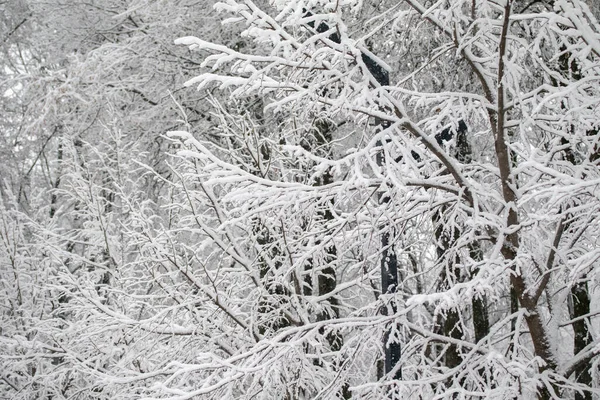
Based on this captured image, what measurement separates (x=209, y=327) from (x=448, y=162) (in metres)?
2.68

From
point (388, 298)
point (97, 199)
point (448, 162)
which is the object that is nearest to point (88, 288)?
point (97, 199)

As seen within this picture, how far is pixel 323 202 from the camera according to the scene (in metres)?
3.80

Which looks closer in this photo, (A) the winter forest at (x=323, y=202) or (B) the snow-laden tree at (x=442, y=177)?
(B) the snow-laden tree at (x=442, y=177)

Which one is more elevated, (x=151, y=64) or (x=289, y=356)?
(x=151, y=64)

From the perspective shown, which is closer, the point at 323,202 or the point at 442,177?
the point at 323,202

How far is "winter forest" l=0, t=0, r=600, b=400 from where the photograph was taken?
10.9ft

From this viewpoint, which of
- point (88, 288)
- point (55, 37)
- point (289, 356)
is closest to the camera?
point (289, 356)

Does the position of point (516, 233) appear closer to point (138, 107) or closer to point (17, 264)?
point (138, 107)

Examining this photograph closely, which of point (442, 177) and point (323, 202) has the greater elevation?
point (323, 202)

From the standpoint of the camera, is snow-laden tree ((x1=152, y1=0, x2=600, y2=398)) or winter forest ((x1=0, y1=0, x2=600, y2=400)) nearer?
snow-laden tree ((x1=152, y1=0, x2=600, y2=398))

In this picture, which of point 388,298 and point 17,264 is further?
point 17,264

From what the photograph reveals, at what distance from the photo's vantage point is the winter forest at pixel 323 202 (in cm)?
331

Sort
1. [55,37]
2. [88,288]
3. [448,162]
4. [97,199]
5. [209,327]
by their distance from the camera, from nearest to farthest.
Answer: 1. [448,162]
2. [209,327]
3. [88,288]
4. [97,199]
5. [55,37]

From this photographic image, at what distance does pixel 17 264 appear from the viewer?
24.5 feet
